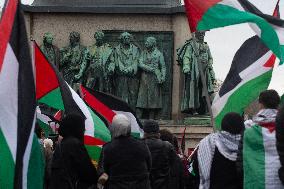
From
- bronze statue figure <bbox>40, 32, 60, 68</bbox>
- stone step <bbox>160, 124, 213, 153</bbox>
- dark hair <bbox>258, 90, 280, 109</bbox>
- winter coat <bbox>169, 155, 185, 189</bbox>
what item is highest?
bronze statue figure <bbox>40, 32, 60, 68</bbox>

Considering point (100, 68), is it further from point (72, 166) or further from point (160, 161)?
point (72, 166)

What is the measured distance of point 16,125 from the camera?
920 centimetres

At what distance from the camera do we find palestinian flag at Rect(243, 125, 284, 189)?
8719 millimetres

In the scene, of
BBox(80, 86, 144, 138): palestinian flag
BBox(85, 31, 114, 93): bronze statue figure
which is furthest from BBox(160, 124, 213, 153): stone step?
BBox(80, 86, 144, 138): palestinian flag

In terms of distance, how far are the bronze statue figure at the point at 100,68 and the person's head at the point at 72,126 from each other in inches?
403

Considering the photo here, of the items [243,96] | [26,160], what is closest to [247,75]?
[243,96]

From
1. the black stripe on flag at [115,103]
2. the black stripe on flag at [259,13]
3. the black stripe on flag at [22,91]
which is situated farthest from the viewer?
the black stripe on flag at [115,103]

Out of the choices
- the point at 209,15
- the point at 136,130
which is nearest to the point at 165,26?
the point at 136,130

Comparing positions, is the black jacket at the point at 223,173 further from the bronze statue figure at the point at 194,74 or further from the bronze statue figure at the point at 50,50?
the bronze statue figure at the point at 50,50

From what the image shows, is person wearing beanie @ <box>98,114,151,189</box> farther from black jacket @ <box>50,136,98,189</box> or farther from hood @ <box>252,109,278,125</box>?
hood @ <box>252,109,278,125</box>

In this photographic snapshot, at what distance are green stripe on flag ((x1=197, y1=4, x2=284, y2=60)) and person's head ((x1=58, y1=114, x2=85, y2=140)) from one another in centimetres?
205

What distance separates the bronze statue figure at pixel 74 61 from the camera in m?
20.7

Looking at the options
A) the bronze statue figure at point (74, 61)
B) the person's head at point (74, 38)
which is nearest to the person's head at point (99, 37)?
the bronze statue figure at point (74, 61)

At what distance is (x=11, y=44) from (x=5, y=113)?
0.71 meters
